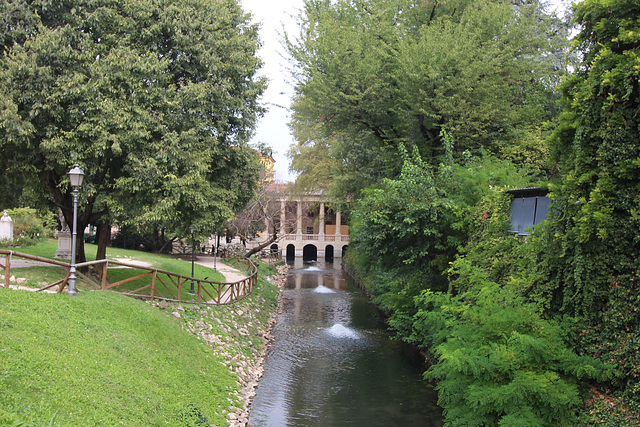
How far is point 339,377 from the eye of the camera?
16219 millimetres

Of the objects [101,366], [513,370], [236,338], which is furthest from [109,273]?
[513,370]

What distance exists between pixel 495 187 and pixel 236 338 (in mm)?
10594

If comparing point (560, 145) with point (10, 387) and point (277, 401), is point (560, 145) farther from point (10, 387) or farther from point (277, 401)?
point (10, 387)

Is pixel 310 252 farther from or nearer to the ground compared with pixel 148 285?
nearer to the ground

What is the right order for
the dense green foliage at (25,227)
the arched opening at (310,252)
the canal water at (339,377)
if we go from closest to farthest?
the canal water at (339,377) < the dense green foliage at (25,227) < the arched opening at (310,252)

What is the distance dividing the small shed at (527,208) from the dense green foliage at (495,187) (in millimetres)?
272

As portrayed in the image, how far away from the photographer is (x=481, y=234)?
1516 cm

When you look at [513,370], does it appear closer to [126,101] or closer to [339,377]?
[339,377]

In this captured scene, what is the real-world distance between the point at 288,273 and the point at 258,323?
26.0m

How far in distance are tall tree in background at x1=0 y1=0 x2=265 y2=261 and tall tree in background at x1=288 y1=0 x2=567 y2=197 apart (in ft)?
16.3

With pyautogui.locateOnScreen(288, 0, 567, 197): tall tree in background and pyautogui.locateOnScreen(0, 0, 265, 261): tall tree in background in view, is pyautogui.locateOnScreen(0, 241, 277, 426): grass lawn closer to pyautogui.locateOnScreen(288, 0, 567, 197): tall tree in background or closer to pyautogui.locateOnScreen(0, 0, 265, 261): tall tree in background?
pyautogui.locateOnScreen(0, 0, 265, 261): tall tree in background

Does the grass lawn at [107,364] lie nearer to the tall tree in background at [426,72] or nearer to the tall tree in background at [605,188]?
the tall tree in background at [605,188]

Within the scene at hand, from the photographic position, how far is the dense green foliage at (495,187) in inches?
360

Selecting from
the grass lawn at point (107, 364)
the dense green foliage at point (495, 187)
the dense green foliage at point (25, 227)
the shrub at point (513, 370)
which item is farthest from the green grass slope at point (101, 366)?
the dense green foliage at point (25, 227)
